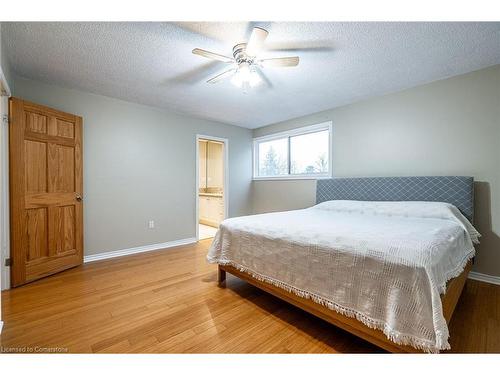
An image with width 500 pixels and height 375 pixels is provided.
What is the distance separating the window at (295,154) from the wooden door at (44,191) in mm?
3330

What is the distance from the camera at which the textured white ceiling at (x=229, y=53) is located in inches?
71.3

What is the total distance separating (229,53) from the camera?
216 cm

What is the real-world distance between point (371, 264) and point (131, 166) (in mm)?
3461

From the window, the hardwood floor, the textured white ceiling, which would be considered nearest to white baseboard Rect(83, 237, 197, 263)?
the hardwood floor

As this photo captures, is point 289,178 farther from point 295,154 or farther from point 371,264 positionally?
point 371,264

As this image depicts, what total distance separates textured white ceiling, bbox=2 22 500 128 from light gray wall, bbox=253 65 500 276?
0.20 m

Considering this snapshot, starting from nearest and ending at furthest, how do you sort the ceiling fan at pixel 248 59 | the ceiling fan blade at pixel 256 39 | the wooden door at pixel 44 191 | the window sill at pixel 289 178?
the ceiling fan blade at pixel 256 39
the ceiling fan at pixel 248 59
the wooden door at pixel 44 191
the window sill at pixel 289 178

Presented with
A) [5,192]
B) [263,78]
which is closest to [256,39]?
[263,78]

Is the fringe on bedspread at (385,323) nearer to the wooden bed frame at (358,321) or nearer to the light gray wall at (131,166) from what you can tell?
the wooden bed frame at (358,321)

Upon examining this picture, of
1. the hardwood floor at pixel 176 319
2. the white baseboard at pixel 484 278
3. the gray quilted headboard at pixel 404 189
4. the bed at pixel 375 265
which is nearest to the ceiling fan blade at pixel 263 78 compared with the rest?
the bed at pixel 375 265

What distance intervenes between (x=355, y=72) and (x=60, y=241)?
398cm

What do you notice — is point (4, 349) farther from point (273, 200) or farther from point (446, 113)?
point (446, 113)

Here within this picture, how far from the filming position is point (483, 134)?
8.08ft
